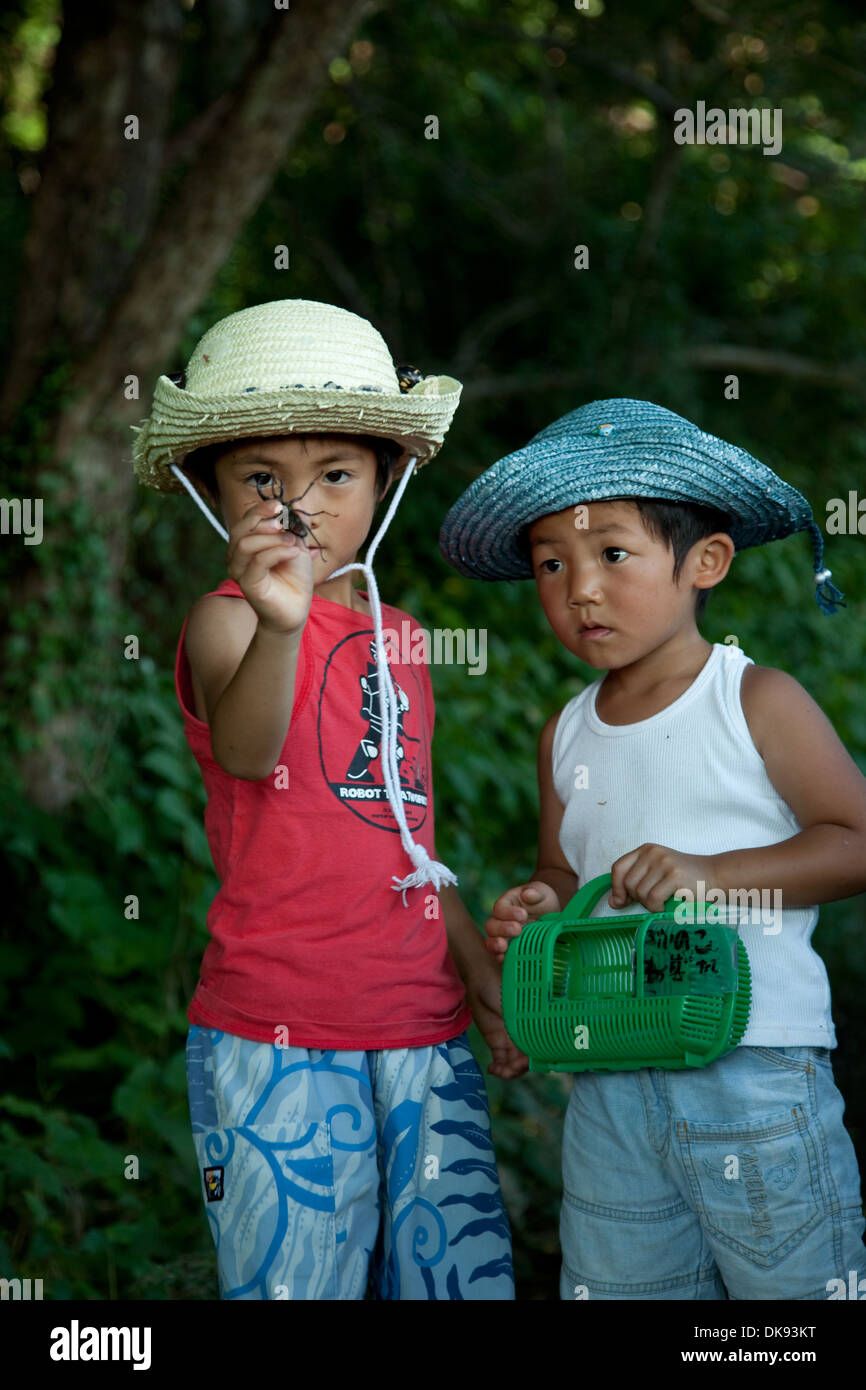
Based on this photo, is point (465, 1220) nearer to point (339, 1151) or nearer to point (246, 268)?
point (339, 1151)

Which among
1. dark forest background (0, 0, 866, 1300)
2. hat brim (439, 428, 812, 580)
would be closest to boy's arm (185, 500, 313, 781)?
hat brim (439, 428, 812, 580)

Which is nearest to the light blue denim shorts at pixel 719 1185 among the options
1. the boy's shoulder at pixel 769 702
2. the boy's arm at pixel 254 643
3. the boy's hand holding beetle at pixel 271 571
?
the boy's shoulder at pixel 769 702

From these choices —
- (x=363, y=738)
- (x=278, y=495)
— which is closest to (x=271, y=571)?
(x=278, y=495)

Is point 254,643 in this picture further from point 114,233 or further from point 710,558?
point 114,233

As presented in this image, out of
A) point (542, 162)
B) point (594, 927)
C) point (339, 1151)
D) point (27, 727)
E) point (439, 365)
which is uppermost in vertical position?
point (542, 162)

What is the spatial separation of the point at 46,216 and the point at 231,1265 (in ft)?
12.8

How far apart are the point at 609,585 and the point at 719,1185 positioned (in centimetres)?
88

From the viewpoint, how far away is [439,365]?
8.57 m

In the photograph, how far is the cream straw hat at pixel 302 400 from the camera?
2.04 m

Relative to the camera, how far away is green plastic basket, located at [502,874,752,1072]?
185 centimetres

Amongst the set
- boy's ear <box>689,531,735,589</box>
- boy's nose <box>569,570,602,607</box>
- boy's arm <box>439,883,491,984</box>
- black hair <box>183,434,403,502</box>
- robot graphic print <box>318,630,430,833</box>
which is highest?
black hair <box>183,434,403,502</box>

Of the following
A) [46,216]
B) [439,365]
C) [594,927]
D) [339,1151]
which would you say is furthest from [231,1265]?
[439,365]

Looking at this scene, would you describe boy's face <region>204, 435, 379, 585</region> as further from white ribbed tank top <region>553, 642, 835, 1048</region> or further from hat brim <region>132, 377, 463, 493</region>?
white ribbed tank top <region>553, 642, 835, 1048</region>

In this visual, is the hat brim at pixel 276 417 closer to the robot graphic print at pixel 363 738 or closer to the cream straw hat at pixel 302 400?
the cream straw hat at pixel 302 400
